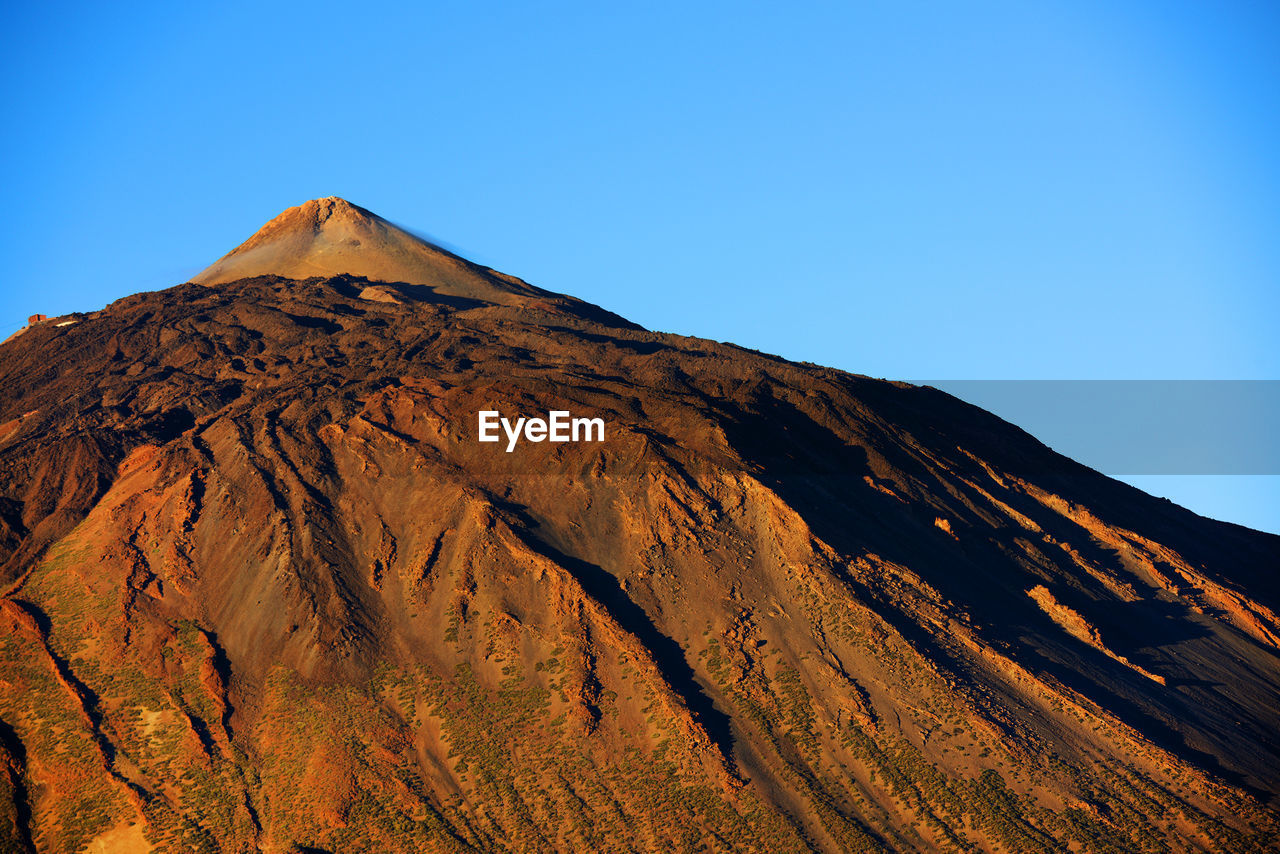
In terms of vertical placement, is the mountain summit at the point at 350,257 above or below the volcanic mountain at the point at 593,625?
above

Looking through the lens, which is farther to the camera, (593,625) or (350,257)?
(350,257)

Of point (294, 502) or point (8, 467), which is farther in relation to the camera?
point (8, 467)

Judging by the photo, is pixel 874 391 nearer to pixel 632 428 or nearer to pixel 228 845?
pixel 632 428

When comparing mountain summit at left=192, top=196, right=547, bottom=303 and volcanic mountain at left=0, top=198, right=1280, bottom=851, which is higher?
mountain summit at left=192, top=196, right=547, bottom=303

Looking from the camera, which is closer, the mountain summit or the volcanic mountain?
the volcanic mountain

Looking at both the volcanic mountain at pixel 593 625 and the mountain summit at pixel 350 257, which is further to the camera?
the mountain summit at pixel 350 257

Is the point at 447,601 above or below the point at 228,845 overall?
above

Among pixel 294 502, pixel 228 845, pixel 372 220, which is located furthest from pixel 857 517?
pixel 372 220

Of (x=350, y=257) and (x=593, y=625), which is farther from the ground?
(x=350, y=257)
